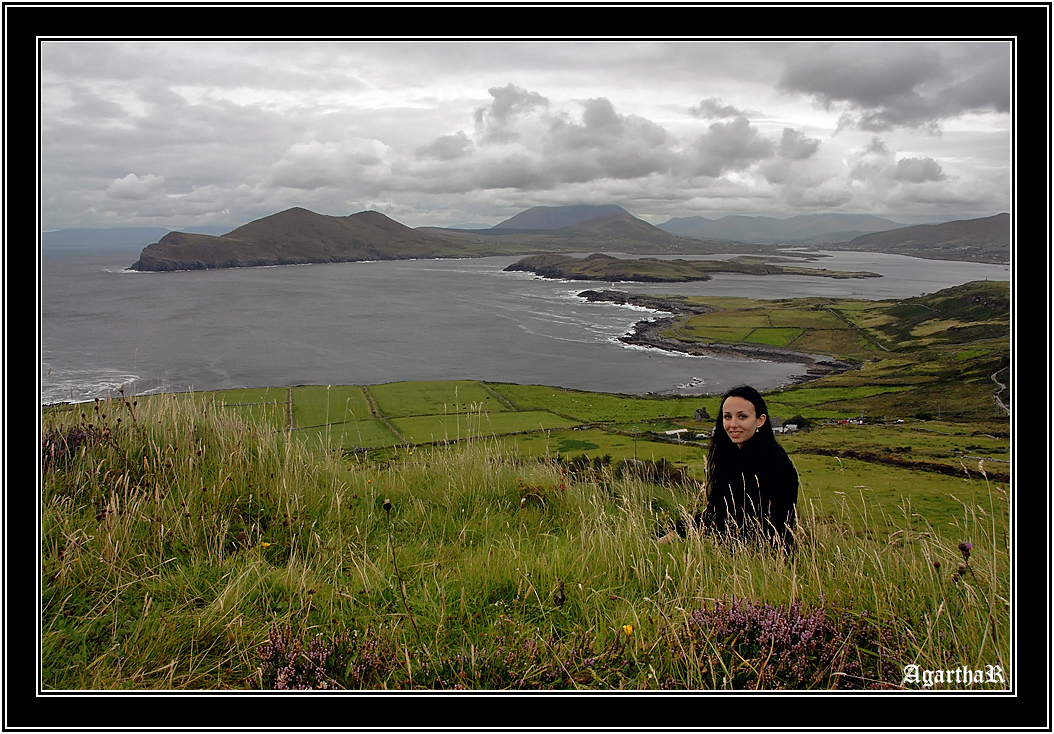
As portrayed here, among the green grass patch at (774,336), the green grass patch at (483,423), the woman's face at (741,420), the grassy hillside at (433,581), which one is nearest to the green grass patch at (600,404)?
the green grass patch at (483,423)

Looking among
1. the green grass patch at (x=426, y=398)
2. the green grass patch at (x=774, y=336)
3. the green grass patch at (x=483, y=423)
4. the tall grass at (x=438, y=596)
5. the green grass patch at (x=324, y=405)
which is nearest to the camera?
the tall grass at (x=438, y=596)

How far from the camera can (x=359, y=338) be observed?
88875 millimetres

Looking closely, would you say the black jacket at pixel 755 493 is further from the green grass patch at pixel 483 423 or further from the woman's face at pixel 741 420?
the green grass patch at pixel 483 423

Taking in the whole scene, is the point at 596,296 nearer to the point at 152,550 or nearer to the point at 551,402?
the point at 551,402

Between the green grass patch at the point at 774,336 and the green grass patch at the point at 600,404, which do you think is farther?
the green grass patch at the point at 774,336

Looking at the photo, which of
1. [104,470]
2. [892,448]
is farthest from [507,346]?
[104,470]

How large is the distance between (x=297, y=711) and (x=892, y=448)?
1485 inches

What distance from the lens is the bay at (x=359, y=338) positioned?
208ft

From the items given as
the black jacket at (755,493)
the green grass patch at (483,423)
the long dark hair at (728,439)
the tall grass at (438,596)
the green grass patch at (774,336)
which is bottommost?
the green grass patch at (483,423)

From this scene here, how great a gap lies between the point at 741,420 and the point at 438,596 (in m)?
2.17

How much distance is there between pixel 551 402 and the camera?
173ft

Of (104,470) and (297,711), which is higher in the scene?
(104,470)

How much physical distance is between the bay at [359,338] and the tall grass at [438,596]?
2272cm

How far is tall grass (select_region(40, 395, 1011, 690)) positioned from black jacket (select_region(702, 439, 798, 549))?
16cm
